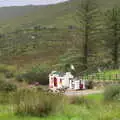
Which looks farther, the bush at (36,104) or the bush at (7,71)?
the bush at (7,71)

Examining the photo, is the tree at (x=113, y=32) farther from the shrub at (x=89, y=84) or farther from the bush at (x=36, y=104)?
the bush at (x=36, y=104)

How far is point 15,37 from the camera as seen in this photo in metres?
132

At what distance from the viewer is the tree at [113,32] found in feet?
168

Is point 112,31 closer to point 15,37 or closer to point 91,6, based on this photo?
point 91,6

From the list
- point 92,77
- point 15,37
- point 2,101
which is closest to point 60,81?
point 92,77

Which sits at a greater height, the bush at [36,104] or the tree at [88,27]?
the tree at [88,27]

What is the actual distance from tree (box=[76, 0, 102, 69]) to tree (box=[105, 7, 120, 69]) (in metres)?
1.64

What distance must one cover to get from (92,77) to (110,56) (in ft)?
52.2

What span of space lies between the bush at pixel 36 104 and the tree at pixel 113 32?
41.4 metres

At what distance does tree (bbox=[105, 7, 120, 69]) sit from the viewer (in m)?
51.2

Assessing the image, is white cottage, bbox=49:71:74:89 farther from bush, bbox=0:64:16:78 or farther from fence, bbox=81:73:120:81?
bush, bbox=0:64:16:78

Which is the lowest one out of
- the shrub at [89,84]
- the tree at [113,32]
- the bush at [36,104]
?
the shrub at [89,84]

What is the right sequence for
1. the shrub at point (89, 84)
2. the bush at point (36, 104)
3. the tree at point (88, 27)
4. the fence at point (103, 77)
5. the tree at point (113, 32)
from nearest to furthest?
the bush at point (36, 104) → the shrub at point (89, 84) → the fence at point (103, 77) → the tree at point (113, 32) → the tree at point (88, 27)

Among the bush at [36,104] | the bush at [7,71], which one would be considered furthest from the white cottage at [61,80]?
the bush at [36,104]
